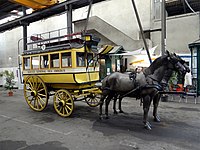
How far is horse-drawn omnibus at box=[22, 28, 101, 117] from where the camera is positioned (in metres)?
5.66

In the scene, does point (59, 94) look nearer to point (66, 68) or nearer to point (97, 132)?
point (66, 68)

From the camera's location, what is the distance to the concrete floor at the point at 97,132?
3701mm

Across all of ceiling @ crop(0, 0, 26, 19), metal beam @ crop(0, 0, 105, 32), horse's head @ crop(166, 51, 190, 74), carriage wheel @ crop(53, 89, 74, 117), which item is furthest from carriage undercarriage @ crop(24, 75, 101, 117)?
ceiling @ crop(0, 0, 26, 19)

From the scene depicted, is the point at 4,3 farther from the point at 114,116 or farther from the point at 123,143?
the point at 123,143

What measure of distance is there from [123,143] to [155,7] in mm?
13147

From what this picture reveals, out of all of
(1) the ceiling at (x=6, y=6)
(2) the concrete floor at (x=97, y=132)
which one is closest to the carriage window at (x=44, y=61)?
(2) the concrete floor at (x=97, y=132)

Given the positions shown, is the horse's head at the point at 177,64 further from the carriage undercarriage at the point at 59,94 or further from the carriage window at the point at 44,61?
the carriage window at the point at 44,61

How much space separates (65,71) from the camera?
225 inches

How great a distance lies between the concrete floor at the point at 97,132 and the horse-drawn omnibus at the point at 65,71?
0.72 metres

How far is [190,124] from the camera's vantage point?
4898mm

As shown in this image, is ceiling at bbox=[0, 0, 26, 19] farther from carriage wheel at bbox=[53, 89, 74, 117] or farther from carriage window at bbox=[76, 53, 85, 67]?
carriage wheel at bbox=[53, 89, 74, 117]

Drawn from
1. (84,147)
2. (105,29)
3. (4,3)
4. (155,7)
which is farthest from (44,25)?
(84,147)

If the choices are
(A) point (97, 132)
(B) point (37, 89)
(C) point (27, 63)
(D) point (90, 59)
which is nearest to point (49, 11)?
(C) point (27, 63)

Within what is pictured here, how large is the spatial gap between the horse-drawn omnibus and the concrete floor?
0.72 meters
